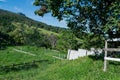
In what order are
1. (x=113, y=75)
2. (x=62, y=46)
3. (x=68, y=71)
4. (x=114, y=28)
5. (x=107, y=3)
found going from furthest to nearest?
(x=62, y=46)
(x=68, y=71)
(x=107, y=3)
(x=114, y=28)
(x=113, y=75)

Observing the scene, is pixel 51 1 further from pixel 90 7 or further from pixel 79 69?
pixel 79 69

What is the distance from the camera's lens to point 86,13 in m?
17.5

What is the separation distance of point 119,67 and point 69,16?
15.9 feet

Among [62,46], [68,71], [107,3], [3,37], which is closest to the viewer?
[107,3]

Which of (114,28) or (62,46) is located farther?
(62,46)

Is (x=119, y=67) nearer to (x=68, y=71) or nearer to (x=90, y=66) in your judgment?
(x=90, y=66)

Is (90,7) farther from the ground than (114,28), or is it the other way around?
(90,7)

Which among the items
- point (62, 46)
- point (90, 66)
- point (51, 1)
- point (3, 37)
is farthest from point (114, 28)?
point (3, 37)

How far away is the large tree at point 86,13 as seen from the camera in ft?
52.0

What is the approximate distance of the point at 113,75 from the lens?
13.7m

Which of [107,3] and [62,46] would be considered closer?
[107,3]

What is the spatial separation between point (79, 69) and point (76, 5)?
4.17 meters

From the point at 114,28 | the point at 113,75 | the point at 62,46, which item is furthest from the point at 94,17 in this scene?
the point at 62,46

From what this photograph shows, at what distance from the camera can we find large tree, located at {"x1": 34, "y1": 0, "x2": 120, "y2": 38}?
1584 centimetres
